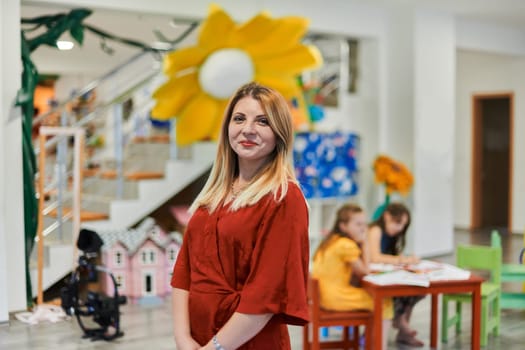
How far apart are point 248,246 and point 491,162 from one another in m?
9.89

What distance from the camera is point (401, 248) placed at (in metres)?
4.75

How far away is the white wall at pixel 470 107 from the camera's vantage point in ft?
33.6

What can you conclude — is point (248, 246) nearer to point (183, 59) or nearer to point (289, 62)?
point (183, 59)

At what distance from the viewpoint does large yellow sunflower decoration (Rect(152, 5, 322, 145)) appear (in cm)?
607

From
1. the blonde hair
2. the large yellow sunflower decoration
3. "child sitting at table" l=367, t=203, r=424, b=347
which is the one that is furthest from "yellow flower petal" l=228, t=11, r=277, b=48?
the blonde hair

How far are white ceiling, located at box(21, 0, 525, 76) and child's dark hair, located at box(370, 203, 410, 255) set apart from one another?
2968 millimetres

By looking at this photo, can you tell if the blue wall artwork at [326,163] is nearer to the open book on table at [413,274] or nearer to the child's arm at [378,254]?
the child's arm at [378,254]

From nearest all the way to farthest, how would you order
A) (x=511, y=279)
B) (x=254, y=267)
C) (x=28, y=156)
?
1. (x=254, y=267)
2. (x=511, y=279)
3. (x=28, y=156)

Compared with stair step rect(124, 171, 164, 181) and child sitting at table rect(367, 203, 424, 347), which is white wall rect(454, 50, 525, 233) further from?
child sitting at table rect(367, 203, 424, 347)

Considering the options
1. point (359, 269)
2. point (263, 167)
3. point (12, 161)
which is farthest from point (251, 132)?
point (12, 161)

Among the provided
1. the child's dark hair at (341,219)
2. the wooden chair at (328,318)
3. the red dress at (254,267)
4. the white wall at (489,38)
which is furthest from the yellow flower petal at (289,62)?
the red dress at (254,267)

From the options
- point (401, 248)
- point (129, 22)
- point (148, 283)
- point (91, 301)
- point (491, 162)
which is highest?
point (129, 22)

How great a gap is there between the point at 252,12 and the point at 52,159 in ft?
16.7

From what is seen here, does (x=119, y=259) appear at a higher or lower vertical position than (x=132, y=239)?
lower
